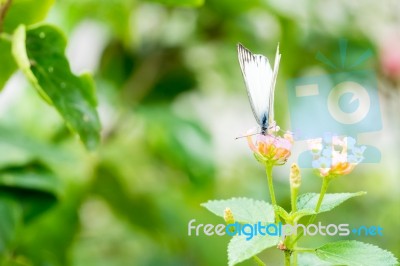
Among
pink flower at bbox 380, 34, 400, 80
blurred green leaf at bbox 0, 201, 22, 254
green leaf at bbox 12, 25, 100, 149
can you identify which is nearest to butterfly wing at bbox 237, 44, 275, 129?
green leaf at bbox 12, 25, 100, 149

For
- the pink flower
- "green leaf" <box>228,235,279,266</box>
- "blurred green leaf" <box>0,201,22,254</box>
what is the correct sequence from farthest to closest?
the pink flower, "blurred green leaf" <box>0,201,22,254</box>, "green leaf" <box>228,235,279,266</box>

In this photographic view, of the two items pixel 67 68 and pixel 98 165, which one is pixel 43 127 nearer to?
pixel 98 165

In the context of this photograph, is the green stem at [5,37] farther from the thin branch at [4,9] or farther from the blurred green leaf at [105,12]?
the blurred green leaf at [105,12]

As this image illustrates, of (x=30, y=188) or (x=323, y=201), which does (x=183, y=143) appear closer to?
(x=30, y=188)

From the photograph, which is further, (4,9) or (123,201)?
(123,201)

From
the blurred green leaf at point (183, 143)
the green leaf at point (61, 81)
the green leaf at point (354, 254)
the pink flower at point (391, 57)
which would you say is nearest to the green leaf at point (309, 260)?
the green leaf at point (354, 254)

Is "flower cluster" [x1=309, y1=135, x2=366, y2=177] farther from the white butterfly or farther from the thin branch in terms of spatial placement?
the thin branch

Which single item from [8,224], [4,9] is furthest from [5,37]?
[8,224]
